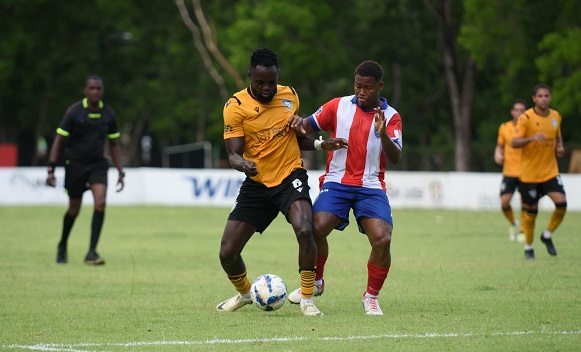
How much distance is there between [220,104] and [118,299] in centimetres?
5602

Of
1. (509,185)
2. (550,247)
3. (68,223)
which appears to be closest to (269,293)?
(68,223)

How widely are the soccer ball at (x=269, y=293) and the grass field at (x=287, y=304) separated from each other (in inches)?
3.9

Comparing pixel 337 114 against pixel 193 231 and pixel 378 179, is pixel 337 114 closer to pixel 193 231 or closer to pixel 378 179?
pixel 378 179

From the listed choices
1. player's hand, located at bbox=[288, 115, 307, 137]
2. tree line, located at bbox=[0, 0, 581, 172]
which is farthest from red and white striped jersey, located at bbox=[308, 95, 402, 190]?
tree line, located at bbox=[0, 0, 581, 172]

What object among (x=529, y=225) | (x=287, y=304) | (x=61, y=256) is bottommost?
(x=61, y=256)

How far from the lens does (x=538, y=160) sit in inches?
619

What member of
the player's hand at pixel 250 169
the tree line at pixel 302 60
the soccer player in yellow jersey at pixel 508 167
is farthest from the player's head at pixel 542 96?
the tree line at pixel 302 60

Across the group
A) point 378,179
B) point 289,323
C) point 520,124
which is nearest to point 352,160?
point 378,179

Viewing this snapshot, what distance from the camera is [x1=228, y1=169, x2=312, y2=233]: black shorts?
9812mm

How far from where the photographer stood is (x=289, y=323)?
9.19 m

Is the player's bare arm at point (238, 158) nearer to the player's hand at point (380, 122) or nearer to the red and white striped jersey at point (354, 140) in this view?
the red and white striped jersey at point (354, 140)

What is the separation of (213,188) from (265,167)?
77.8 feet

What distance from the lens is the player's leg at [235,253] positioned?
9875mm

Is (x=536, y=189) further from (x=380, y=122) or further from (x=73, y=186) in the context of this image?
(x=380, y=122)
